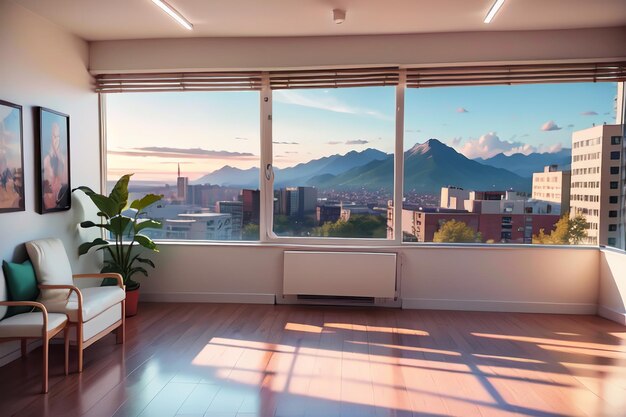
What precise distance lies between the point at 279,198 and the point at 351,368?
90.8 inches

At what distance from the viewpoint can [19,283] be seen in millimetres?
3230

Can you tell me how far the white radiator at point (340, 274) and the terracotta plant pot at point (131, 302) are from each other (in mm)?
1588

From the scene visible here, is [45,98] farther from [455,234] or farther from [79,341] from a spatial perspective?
[455,234]

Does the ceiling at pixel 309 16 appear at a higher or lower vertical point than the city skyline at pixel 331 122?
higher

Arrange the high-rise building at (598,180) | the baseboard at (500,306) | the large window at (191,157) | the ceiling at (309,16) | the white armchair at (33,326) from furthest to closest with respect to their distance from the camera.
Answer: the large window at (191,157)
the baseboard at (500,306)
the high-rise building at (598,180)
the ceiling at (309,16)
the white armchair at (33,326)

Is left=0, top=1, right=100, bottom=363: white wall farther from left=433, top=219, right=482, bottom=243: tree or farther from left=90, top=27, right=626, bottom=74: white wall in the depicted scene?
left=433, top=219, right=482, bottom=243: tree

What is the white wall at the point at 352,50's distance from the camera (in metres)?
4.37

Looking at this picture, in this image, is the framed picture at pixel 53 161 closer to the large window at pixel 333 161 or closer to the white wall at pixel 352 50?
the white wall at pixel 352 50

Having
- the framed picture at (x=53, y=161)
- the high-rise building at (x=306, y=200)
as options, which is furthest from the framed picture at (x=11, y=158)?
the high-rise building at (x=306, y=200)

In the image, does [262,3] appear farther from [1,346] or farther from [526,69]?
[1,346]

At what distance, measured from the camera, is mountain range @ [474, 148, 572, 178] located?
4.66 metres

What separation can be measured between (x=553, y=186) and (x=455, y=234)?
1175 millimetres

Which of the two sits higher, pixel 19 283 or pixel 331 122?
pixel 331 122

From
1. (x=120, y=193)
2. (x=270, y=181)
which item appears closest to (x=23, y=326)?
(x=120, y=193)
